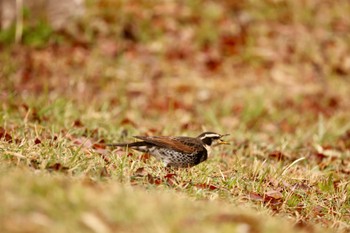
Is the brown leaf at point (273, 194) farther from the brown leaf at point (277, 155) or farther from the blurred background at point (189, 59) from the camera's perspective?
the blurred background at point (189, 59)

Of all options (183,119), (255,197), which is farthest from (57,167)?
(183,119)

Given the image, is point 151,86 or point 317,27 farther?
point 317,27

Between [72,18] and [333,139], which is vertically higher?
[72,18]

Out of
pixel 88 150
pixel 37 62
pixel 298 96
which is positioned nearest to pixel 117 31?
pixel 37 62

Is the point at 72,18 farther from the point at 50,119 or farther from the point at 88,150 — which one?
the point at 88,150

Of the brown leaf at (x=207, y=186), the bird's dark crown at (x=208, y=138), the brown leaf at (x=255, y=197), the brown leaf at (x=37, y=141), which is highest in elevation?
the brown leaf at (x=37, y=141)

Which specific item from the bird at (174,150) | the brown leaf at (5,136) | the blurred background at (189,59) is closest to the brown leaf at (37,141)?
the brown leaf at (5,136)

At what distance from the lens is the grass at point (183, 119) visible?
4301 mm

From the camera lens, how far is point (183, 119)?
10.9m

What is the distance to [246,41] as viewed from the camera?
14.2m

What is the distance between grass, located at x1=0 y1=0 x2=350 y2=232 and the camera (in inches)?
169

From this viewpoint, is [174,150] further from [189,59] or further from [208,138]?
[189,59]

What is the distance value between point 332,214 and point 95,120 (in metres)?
3.69

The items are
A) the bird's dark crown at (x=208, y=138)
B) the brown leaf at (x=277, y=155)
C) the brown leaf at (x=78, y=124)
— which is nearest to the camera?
the bird's dark crown at (x=208, y=138)
